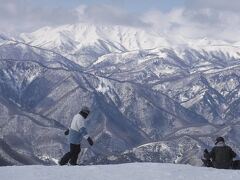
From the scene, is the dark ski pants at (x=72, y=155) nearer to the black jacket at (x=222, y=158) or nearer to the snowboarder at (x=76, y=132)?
the snowboarder at (x=76, y=132)

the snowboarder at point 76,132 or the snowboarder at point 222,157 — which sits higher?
the snowboarder at point 76,132

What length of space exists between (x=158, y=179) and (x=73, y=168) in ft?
19.0

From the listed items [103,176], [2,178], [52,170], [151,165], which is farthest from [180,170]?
[2,178]

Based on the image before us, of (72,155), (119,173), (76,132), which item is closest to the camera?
(119,173)

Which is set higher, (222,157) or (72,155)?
(222,157)

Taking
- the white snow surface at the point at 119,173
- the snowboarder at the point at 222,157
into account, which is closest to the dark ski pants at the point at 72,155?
the white snow surface at the point at 119,173

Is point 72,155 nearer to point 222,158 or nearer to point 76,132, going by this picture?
point 76,132

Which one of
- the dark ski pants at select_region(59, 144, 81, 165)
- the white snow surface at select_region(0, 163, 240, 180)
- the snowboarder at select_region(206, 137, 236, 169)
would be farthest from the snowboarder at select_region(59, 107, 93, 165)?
the snowboarder at select_region(206, 137, 236, 169)

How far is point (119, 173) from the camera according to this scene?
3247cm

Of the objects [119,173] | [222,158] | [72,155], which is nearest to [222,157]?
[222,158]

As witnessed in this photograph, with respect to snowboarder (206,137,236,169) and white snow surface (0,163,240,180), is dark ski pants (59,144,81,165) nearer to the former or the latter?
white snow surface (0,163,240,180)

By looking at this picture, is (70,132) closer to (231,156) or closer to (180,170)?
(180,170)

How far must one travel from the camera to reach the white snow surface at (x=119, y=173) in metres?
31.0

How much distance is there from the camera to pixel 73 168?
33844 mm
